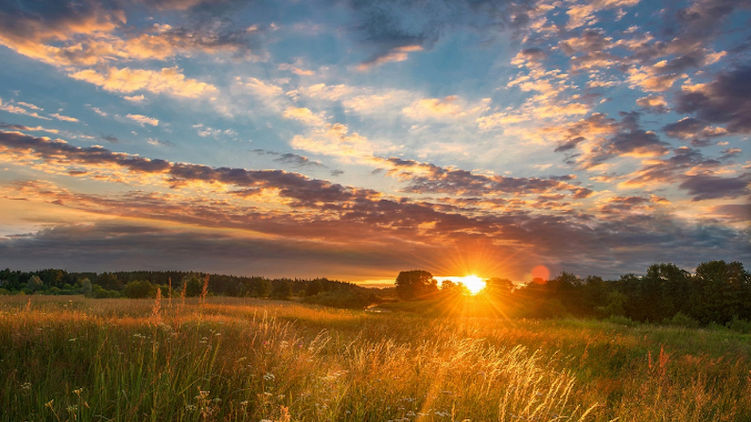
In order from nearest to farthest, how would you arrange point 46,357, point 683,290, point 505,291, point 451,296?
point 46,357 → point 683,290 → point 505,291 → point 451,296

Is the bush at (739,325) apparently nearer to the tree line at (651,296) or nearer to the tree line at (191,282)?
the tree line at (651,296)

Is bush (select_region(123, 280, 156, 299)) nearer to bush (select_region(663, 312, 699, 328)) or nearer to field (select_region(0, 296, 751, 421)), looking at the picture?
field (select_region(0, 296, 751, 421))

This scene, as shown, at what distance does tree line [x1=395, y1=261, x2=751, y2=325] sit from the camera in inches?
1706

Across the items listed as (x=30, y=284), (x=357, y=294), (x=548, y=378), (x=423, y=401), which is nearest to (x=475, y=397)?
(x=423, y=401)

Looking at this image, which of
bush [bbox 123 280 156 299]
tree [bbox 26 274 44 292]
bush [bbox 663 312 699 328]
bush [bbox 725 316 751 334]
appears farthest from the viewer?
tree [bbox 26 274 44 292]

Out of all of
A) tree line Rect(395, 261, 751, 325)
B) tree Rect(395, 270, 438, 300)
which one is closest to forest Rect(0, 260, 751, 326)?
tree line Rect(395, 261, 751, 325)

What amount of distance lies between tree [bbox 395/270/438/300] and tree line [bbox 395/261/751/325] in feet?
97.6

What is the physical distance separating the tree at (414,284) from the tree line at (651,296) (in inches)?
1171

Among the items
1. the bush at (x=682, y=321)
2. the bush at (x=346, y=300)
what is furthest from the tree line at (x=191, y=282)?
the bush at (x=682, y=321)

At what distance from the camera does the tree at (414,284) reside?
303ft

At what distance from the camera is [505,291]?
6488 cm

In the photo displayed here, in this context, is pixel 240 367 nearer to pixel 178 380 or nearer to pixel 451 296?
pixel 178 380

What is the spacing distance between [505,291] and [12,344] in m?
62.4

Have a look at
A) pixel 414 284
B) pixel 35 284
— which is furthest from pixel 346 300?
pixel 35 284
